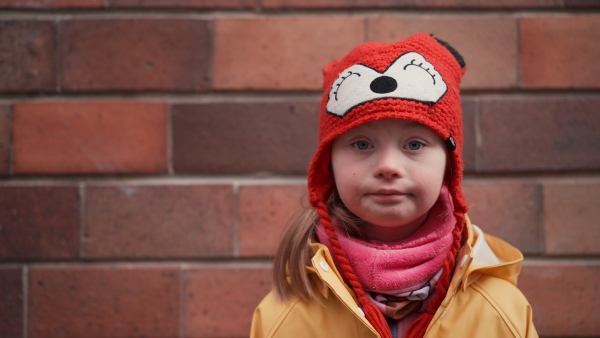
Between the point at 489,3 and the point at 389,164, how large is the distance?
43.0 inches

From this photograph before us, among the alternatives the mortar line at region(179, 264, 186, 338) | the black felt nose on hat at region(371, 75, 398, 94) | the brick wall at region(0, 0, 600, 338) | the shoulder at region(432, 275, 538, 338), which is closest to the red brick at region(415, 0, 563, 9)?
the brick wall at region(0, 0, 600, 338)

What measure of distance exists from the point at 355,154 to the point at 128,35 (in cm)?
117

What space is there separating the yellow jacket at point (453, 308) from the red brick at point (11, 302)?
3.67 feet

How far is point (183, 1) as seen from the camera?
2092 mm

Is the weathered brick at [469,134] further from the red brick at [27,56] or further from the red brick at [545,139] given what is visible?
the red brick at [27,56]

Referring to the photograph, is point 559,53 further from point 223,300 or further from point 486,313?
point 223,300

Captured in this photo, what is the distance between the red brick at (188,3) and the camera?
2088 millimetres

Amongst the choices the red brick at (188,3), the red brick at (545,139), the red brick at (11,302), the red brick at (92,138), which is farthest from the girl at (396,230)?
the red brick at (11,302)

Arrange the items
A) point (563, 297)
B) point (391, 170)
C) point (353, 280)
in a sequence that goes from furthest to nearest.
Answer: point (563, 297), point (353, 280), point (391, 170)

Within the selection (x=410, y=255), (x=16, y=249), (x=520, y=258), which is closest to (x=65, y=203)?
(x=16, y=249)

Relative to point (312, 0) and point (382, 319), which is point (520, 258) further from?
point (312, 0)

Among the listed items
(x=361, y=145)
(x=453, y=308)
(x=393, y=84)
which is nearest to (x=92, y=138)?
(x=361, y=145)

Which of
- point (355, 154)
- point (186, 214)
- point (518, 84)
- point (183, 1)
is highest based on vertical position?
point (183, 1)

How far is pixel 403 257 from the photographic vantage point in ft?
4.80
